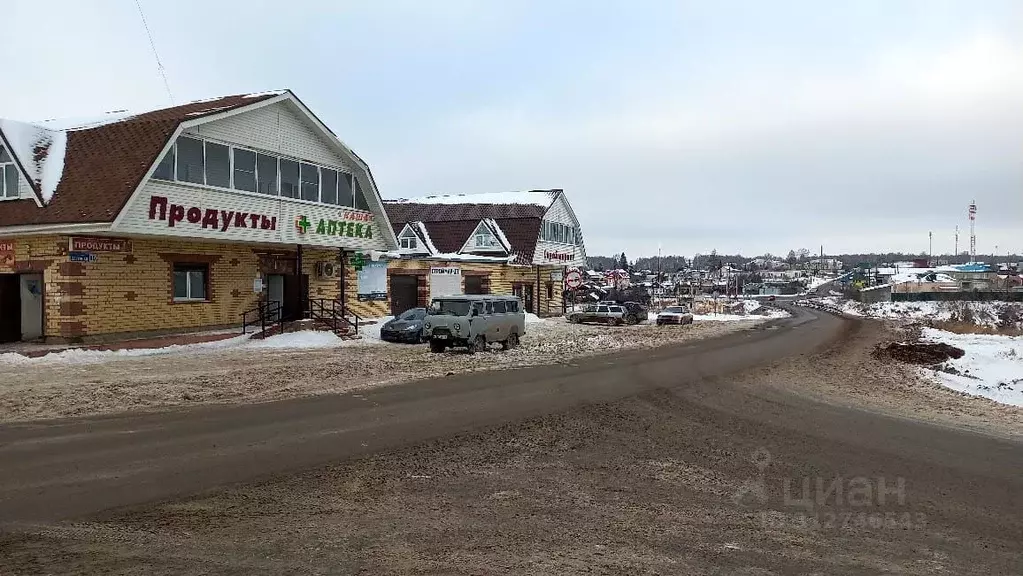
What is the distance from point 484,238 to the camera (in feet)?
154

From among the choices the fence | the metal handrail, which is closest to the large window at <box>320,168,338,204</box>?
the metal handrail

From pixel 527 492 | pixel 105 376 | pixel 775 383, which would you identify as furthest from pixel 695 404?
pixel 105 376

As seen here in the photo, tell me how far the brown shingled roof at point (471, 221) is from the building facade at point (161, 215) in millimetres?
19947

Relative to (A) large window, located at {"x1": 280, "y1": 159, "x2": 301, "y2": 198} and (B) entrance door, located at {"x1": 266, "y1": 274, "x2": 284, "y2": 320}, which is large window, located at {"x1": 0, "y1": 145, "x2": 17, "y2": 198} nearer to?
(A) large window, located at {"x1": 280, "y1": 159, "x2": 301, "y2": 198}

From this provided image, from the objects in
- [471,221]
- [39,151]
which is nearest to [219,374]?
[39,151]

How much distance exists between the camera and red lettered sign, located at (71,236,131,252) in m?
20.0

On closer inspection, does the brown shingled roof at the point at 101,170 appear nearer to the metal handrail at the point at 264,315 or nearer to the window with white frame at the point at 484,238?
the metal handrail at the point at 264,315

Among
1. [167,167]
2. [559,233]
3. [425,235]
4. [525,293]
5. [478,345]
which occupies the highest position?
[167,167]

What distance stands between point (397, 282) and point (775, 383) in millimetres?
21851

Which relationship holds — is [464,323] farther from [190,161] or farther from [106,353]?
[106,353]

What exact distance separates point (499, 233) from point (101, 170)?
28.4m

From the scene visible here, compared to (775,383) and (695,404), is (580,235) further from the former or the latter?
(695,404)

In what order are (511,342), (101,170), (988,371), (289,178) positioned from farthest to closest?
1. (289,178)
2. (511,342)
3. (101,170)
4. (988,371)

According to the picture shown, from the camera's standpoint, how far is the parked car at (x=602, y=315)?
42628 millimetres
